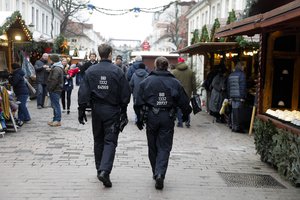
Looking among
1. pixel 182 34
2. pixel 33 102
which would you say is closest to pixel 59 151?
pixel 33 102

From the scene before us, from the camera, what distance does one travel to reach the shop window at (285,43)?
30.0 feet

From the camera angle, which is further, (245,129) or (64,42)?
(64,42)

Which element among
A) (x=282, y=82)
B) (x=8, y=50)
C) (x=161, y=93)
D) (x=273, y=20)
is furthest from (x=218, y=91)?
(x=8, y=50)

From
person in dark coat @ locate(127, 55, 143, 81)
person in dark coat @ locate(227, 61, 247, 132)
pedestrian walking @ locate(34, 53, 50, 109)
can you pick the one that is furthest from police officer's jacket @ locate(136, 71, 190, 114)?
pedestrian walking @ locate(34, 53, 50, 109)

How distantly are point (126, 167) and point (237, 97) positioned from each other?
508 cm

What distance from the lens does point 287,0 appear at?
31.4ft

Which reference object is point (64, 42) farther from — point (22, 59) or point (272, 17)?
point (272, 17)

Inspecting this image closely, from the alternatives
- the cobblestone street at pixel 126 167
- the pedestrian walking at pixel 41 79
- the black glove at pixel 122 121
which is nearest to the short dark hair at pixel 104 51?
the black glove at pixel 122 121

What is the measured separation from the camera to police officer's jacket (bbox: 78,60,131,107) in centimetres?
579

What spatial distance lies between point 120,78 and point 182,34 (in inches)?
2119

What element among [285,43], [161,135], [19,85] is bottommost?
[161,135]

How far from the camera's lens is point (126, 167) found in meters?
6.99

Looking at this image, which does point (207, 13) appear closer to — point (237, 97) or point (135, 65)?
point (135, 65)

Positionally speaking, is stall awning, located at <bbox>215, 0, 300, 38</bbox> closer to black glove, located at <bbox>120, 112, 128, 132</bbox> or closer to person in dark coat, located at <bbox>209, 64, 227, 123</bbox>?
black glove, located at <bbox>120, 112, 128, 132</bbox>
